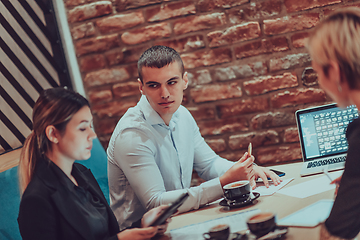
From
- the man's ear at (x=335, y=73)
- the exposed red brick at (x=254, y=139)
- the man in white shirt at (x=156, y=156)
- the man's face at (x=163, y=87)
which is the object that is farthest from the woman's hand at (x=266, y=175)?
the exposed red brick at (x=254, y=139)

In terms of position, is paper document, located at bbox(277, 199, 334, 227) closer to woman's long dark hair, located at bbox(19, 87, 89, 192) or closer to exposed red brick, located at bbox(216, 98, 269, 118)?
woman's long dark hair, located at bbox(19, 87, 89, 192)

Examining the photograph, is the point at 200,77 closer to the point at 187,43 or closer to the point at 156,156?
the point at 187,43

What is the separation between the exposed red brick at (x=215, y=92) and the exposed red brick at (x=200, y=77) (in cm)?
3

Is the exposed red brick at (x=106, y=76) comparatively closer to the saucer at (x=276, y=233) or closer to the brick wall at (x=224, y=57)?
the brick wall at (x=224, y=57)

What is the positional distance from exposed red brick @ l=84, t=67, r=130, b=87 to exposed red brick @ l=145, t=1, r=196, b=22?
16.1 inches

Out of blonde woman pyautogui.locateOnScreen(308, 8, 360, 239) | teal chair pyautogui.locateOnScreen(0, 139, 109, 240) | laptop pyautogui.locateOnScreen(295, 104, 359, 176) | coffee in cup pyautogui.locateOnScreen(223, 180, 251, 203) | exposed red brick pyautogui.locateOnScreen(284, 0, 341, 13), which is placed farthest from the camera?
exposed red brick pyautogui.locateOnScreen(284, 0, 341, 13)

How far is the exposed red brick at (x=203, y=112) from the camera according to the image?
2.43 meters

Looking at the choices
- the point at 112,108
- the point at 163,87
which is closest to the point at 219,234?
the point at 163,87

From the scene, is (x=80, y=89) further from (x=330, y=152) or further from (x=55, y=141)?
(x=330, y=152)

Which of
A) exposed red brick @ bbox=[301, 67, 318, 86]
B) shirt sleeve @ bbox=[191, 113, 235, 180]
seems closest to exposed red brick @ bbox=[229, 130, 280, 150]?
exposed red brick @ bbox=[301, 67, 318, 86]

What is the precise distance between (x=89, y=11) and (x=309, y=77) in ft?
5.13

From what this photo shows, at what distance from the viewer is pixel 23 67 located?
7.95ft

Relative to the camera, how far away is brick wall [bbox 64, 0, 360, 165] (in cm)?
231

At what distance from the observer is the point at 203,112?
96.0 inches
